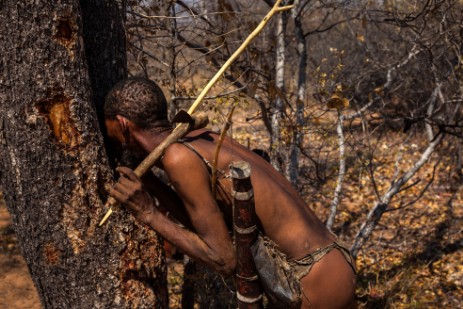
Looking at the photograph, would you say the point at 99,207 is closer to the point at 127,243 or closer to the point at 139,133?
the point at 127,243

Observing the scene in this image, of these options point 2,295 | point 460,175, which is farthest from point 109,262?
point 460,175

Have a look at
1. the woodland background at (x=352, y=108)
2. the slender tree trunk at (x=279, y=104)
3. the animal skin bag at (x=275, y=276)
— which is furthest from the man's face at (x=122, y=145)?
the slender tree trunk at (x=279, y=104)

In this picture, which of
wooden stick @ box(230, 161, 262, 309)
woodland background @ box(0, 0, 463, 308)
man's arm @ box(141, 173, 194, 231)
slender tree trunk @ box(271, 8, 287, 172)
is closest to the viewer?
wooden stick @ box(230, 161, 262, 309)

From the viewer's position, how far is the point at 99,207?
2.01 metres

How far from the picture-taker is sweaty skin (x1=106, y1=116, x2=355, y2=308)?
6.12ft

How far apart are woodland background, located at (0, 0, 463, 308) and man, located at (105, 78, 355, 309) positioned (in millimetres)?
1054

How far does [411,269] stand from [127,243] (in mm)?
4559

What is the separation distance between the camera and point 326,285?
7.02 feet

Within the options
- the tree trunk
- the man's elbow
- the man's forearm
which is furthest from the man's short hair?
the man's elbow

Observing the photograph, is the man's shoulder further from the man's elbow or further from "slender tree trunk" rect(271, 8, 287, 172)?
"slender tree trunk" rect(271, 8, 287, 172)

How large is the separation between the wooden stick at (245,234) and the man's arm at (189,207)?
0.06 meters

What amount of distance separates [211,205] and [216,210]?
3 centimetres

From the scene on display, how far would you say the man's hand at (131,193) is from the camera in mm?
1854

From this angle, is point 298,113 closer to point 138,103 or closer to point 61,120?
point 138,103
